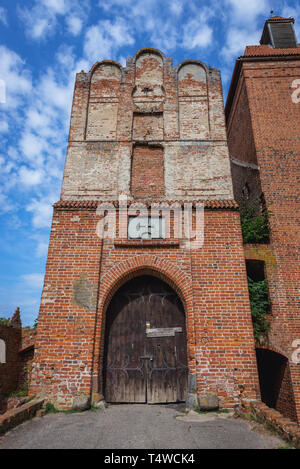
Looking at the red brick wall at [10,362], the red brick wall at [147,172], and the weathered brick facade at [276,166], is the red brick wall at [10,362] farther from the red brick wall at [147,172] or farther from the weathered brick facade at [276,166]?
the weathered brick facade at [276,166]

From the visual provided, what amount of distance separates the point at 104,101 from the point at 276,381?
369 inches

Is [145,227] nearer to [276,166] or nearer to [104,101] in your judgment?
[104,101]

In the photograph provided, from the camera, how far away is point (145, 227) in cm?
685

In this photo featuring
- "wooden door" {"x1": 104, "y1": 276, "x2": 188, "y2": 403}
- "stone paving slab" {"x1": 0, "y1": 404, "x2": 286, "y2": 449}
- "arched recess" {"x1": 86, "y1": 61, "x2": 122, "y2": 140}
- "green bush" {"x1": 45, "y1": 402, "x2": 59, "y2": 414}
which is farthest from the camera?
"arched recess" {"x1": 86, "y1": 61, "x2": 122, "y2": 140}

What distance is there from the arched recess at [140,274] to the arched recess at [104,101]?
3.93 metres

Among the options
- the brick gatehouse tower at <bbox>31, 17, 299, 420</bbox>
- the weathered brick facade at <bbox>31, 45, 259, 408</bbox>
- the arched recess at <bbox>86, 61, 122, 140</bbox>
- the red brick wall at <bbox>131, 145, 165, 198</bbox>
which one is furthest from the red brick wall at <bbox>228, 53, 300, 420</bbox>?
the arched recess at <bbox>86, 61, 122, 140</bbox>

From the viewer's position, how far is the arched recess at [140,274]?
5977mm

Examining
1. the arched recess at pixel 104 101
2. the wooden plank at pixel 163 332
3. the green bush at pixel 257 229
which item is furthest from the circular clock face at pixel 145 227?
the arched recess at pixel 104 101

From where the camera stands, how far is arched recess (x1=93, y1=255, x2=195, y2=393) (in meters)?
5.98

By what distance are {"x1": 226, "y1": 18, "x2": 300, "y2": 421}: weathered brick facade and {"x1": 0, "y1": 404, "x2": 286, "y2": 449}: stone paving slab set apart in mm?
2834

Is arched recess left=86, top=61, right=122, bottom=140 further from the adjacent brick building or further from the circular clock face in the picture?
the adjacent brick building

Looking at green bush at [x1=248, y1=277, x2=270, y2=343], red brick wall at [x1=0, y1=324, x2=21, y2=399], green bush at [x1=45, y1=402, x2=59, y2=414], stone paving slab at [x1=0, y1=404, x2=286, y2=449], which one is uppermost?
green bush at [x1=248, y1=277, x2=270, y2=343]
